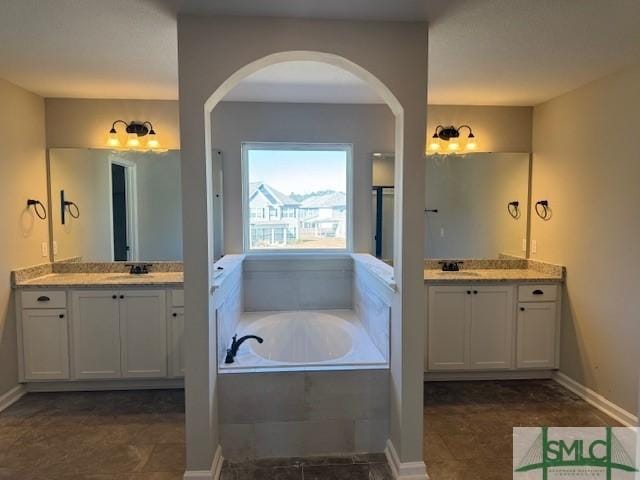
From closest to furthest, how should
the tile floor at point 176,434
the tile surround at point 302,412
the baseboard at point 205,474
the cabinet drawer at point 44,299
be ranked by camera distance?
the baseboard at point 205,474 → the tile floor at point 176,434 → the tile surround at point 302,412 → the cabinet drawer at point 44,299

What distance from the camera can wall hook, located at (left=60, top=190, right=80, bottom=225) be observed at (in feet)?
11.6

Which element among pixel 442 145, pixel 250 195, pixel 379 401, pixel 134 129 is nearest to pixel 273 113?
pixel 250 195

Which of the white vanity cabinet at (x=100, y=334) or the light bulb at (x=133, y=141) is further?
the light bulb at (x=133, y=141)

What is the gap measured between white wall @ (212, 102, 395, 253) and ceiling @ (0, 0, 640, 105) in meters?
0.22

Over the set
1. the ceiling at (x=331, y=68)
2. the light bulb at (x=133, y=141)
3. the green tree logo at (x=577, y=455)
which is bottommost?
the green tree logo at (x=577, y=455)

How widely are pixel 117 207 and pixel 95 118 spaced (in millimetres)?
787

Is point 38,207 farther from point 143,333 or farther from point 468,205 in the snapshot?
point 468,205

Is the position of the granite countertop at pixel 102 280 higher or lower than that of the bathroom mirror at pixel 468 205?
lower

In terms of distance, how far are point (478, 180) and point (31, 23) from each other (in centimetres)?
350

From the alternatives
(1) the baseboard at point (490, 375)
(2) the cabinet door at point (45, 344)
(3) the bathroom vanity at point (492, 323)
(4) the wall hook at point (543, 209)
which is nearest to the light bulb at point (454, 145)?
(4) the wall hook at point (543, 209)

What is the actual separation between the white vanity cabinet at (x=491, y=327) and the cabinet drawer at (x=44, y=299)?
2919 millimetres

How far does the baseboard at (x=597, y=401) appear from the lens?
2.69 metres

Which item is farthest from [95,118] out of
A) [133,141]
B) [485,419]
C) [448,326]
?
[485,419]

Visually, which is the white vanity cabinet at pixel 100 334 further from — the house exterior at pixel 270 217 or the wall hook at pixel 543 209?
the wall hook at pixel 543 209
